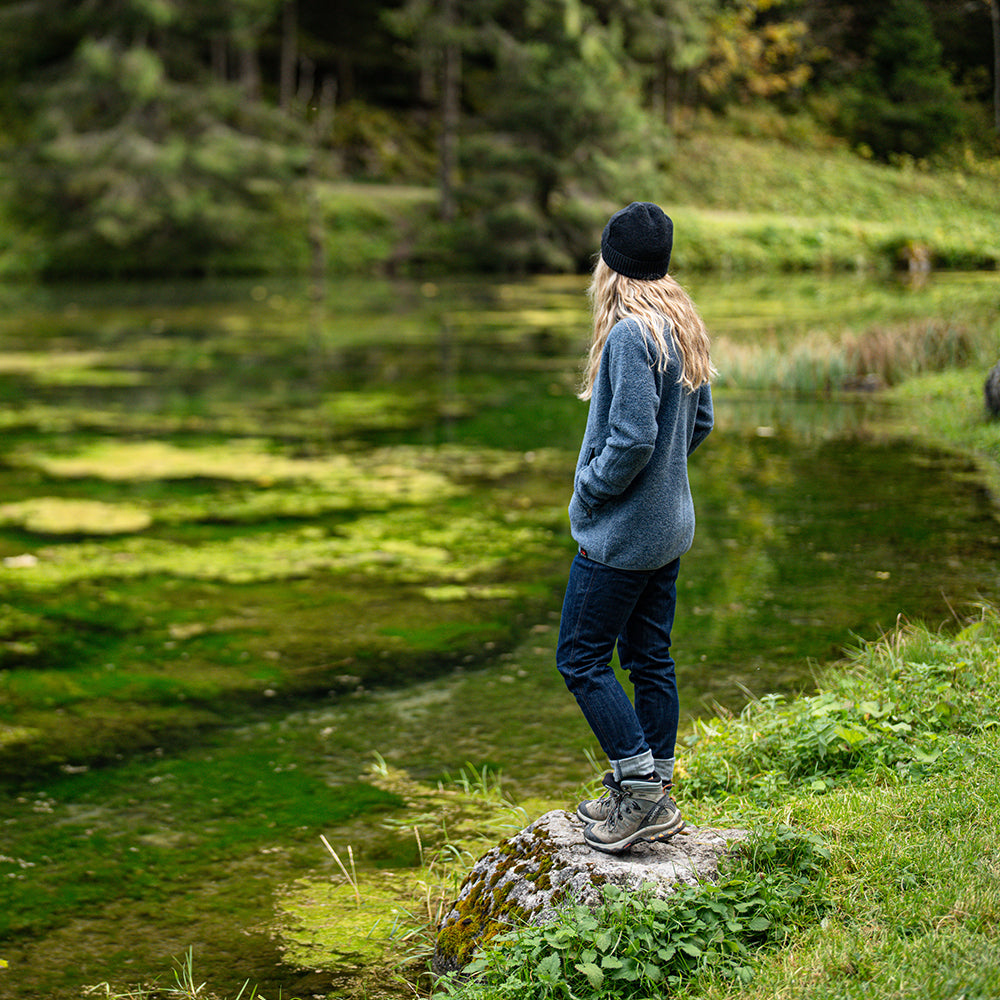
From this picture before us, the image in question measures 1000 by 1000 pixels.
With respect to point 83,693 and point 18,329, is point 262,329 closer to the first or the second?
point 18,329

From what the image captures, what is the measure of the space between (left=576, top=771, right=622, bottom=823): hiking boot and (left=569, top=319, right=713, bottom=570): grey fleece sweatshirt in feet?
1.87

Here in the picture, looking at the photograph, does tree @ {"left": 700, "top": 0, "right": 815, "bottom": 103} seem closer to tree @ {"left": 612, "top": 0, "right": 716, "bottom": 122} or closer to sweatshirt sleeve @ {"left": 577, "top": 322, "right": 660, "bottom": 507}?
tree @ {"left": 612, "top": 0, "right": 716, "bottom": 122}

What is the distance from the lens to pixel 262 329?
19578 millimetres

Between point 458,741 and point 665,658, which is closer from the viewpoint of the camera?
point 665,658

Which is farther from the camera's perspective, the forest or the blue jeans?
the forest

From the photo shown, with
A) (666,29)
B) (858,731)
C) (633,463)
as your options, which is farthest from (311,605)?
(666,29)

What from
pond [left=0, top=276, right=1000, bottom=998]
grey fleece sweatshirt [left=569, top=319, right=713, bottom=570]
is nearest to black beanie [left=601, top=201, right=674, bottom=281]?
grey fleece sweatshirt [left=569, top=319, right=713, bottom=570]

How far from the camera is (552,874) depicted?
2965mm

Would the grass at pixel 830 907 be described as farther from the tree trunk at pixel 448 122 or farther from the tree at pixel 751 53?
the tree at pixel 751 53

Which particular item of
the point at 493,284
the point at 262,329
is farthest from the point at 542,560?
the point at 493,284

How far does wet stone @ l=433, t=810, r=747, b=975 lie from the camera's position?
2889 mm

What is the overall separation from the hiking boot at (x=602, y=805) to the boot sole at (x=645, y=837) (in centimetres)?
5

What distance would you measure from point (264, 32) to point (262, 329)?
20661 mm

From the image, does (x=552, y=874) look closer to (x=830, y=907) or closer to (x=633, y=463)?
(x=830, y=907)
